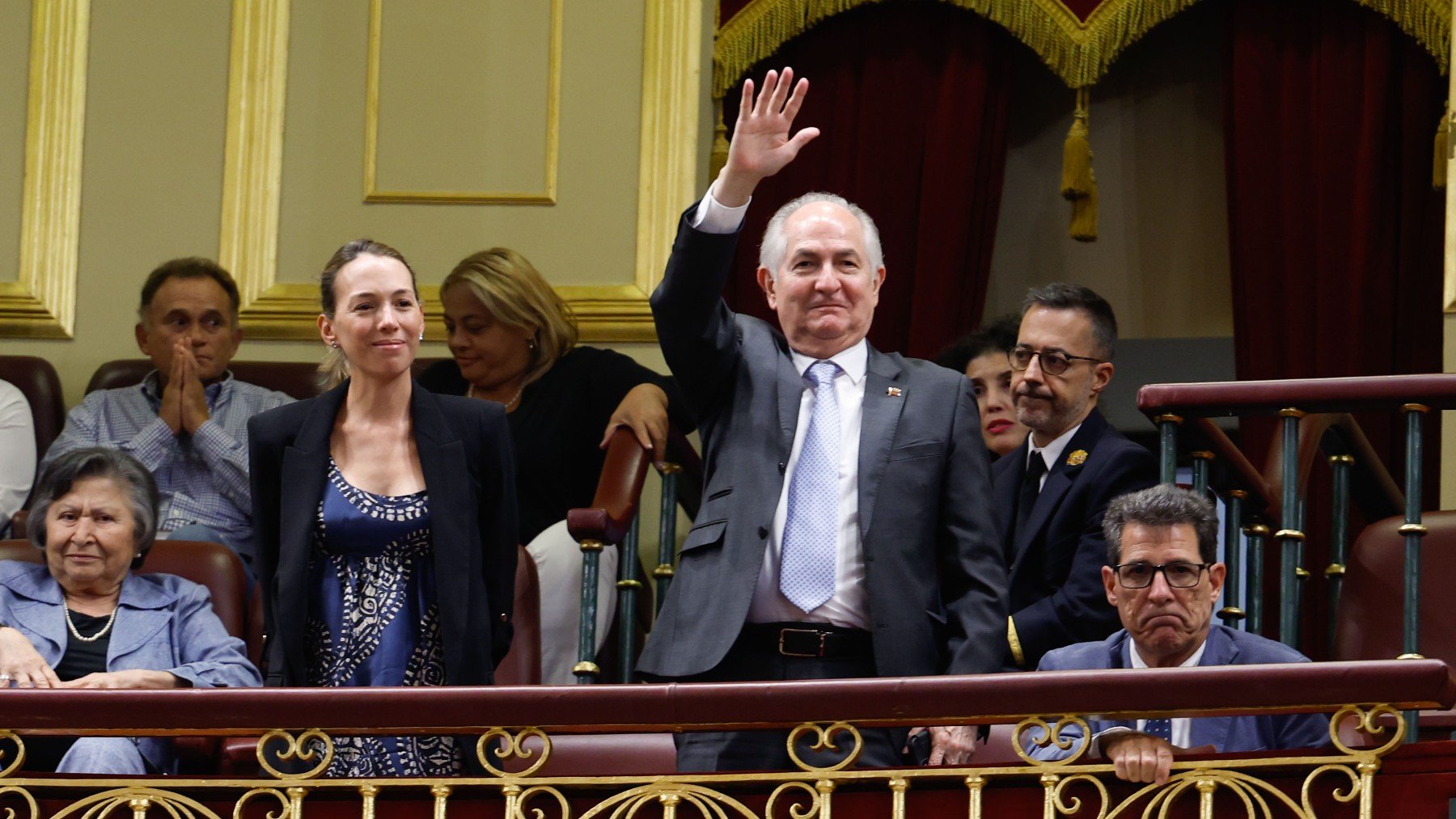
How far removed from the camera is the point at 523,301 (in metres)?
4.53

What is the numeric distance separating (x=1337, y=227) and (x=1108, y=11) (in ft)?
2.73

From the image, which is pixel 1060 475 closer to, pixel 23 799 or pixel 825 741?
pixel 825 741

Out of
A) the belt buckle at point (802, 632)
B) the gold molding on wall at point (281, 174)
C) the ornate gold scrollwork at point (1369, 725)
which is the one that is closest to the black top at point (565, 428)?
the gold molding on wall at point (281, 174)

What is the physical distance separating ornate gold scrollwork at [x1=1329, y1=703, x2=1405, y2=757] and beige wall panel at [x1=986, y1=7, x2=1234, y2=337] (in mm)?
3083

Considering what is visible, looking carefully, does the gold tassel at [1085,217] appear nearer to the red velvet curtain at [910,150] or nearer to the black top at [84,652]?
the red velvet curtain at [910,150]

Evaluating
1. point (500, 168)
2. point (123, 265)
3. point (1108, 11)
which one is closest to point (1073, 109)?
point (1108, 11)

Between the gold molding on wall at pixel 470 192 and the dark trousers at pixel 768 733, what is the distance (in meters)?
2.74

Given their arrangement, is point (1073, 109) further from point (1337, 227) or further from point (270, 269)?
point (270, 269)

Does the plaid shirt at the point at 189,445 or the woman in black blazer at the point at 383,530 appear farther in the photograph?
the plaid shirt at the point at 189,445

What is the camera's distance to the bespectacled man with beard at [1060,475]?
338 centimetres

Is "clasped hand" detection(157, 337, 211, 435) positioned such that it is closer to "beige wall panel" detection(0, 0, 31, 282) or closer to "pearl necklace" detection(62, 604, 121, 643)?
"pearl necklace" detection(62, 604, 121, 643)

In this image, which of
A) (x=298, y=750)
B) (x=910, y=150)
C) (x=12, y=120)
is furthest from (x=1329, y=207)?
(x=12, y=120)

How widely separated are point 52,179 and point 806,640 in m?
3.40

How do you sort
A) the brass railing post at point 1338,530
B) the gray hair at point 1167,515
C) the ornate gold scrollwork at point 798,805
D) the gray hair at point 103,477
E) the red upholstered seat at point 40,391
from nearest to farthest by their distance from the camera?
the ornate gold scrollwork at point 798,805 → the gray hair at point 1167,515 → the gray hair at point 103,477 → the brass railing post at point 1338,530 → the red upholstered seat at point 40,391
